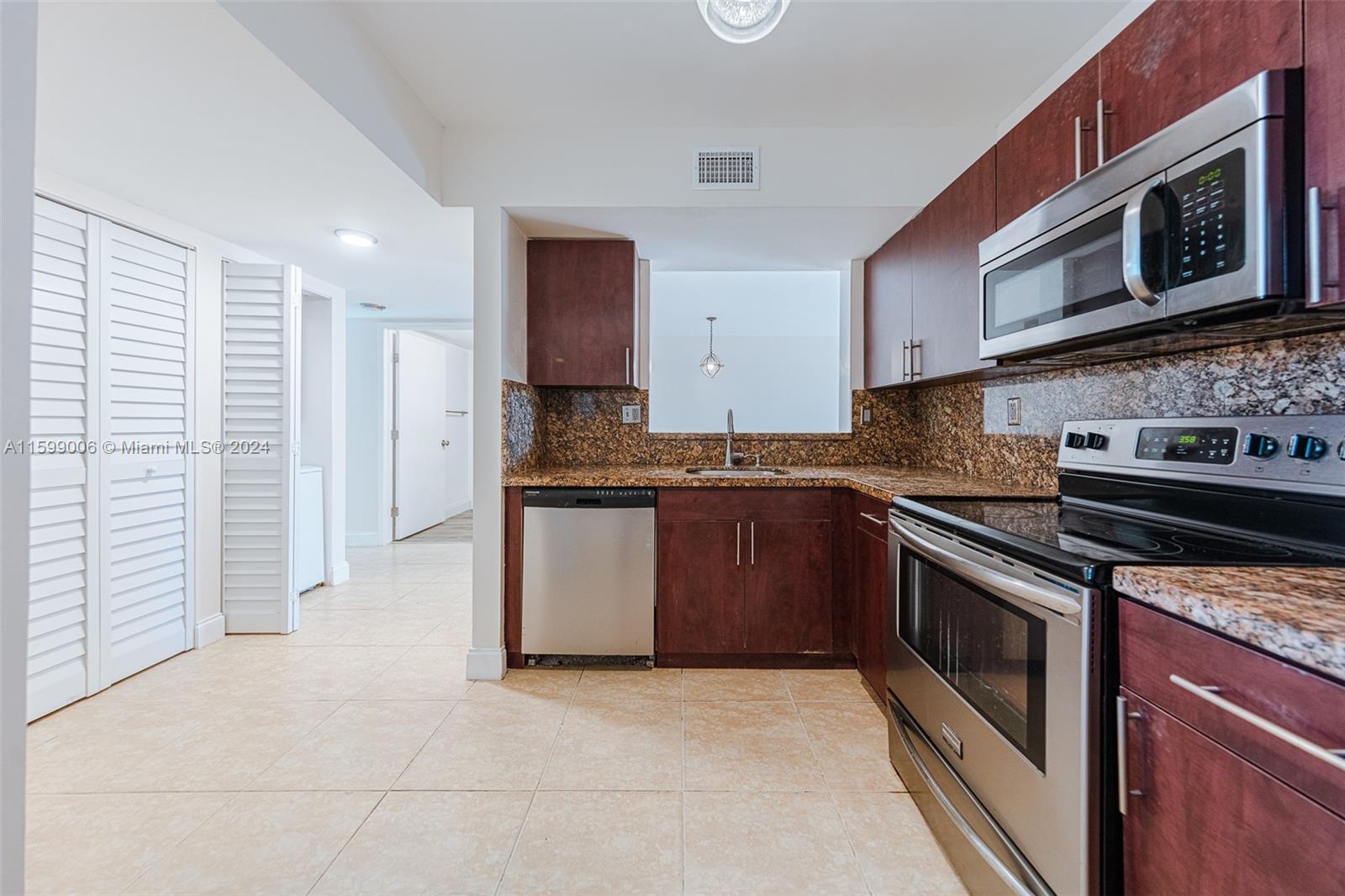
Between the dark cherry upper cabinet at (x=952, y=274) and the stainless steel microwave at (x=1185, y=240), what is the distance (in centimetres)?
39

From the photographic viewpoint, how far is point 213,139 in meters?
1.92

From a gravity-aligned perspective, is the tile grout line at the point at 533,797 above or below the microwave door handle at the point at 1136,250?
below

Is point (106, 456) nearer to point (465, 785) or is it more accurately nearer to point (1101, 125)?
point (465, 785)

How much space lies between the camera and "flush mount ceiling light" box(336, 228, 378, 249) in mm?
2881

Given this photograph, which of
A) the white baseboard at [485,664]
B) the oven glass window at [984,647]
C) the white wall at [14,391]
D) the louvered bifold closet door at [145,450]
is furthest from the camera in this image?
the white baseboard at [485,664]

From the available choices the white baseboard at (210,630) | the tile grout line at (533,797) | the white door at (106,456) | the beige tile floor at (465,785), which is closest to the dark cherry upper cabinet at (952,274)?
the beige tile floor at (465,785)

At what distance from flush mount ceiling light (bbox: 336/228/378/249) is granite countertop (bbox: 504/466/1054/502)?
149 cm

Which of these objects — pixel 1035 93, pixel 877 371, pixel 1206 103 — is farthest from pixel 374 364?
pixel 1206 103

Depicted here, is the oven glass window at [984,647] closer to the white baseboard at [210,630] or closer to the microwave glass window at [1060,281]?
the microwave glass window at [1060,281]

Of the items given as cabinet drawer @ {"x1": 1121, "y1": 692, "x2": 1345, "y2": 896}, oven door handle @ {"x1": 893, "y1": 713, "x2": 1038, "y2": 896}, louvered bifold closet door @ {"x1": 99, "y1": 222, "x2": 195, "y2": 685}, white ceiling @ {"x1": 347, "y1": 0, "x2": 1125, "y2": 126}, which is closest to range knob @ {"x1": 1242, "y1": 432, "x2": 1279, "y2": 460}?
cabinet drawer @ {"x1": 1121, "y1": 692, "x2": 1345, "y2": 896}

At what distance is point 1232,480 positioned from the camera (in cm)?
126

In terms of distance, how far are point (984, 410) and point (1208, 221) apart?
5.05 feet

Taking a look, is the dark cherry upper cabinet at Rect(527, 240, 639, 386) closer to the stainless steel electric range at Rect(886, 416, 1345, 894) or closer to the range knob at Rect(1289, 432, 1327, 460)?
the stainless steel electric range at Rect(886, 416, 1345, 894)

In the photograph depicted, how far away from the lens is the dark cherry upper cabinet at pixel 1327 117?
896 millimetres
